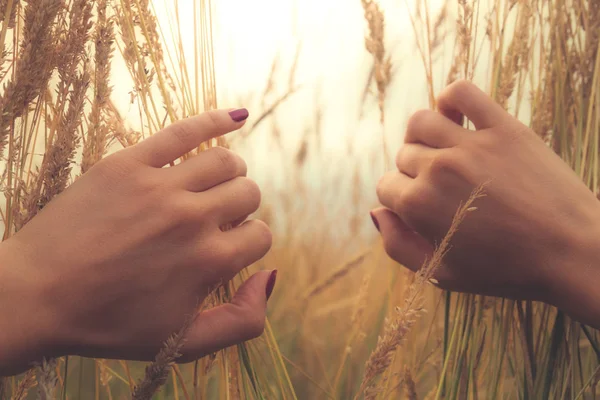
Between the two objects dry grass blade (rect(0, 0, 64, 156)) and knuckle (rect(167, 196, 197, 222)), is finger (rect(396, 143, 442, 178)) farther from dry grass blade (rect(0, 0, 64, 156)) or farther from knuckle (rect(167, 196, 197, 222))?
dry grass blade (rect(0, 0, 64, 156))

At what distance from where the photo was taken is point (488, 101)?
84cm

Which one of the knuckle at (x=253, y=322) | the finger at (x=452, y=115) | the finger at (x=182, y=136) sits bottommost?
the knuckle at (x=253, y=322)

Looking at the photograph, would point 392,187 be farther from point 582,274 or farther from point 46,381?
point 46,381

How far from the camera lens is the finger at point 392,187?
2.89 ft

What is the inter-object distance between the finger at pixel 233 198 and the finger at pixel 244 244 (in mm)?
19

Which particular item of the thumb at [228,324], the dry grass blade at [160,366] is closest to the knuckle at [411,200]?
the thumb at [228,324]

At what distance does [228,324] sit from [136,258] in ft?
0.48

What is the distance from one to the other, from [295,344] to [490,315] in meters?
0.41

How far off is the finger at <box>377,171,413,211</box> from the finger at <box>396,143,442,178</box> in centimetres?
1

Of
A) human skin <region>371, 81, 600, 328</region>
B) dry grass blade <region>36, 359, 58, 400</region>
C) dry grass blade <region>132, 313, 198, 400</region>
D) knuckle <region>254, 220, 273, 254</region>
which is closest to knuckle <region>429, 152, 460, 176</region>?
human skin <region>371, 81, 600, 328</region>

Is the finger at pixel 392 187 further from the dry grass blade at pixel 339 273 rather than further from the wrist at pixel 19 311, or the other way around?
the wrist at pixel 19 311

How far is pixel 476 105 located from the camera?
833 millimetres

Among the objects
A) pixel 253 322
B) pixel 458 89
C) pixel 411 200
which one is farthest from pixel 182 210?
pixel 458 89

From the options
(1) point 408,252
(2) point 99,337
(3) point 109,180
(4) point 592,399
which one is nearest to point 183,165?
(3) point 109,180
